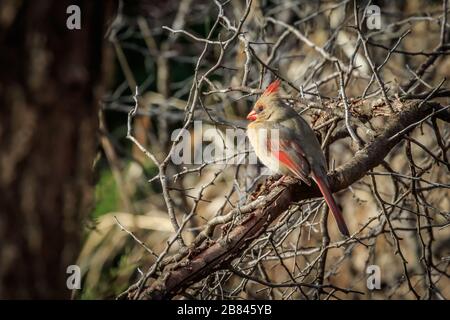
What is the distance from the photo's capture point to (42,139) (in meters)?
1.92

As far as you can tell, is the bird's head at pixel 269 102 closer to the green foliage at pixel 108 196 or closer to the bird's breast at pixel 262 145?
the bird's breast at pixel 262 145

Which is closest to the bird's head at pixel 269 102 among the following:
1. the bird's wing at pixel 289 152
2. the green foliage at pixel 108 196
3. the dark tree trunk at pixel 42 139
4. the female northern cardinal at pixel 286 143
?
the female northern cardinal at pixel 286 143

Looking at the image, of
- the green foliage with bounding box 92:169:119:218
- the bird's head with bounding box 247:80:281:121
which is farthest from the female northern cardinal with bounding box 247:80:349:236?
the green foliage with bounding box 92:169:119:218

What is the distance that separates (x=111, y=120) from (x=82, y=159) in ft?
24.0

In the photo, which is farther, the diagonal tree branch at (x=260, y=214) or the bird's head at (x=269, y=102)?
the bird's head at (x=269, y=102)

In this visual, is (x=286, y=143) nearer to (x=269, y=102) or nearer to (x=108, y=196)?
(x=269, y=102)

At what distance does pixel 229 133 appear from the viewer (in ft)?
20.4

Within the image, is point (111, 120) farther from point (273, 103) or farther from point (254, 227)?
point (254, 227)

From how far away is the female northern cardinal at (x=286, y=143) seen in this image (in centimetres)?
336

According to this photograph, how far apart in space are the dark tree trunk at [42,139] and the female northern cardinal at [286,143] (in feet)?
4.95

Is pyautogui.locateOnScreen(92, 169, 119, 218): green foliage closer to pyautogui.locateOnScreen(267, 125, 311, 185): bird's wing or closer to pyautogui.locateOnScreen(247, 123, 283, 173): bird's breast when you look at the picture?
pyautogui.locateOnScreen(247, 123, 283, 173): bird's breast

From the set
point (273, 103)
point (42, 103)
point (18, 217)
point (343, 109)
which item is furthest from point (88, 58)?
point (273, 103)

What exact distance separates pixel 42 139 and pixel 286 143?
196cm
